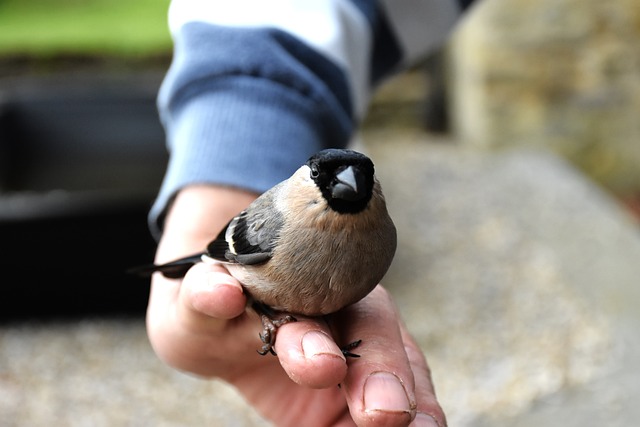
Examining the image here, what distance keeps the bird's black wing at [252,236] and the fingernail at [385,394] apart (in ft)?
1.04

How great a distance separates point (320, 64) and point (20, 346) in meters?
2.58

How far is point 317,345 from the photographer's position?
1.29 meters

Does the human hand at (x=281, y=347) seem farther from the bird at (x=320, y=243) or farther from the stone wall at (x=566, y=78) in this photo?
the stone wall at (x=566, y=78)

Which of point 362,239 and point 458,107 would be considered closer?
point 362,239

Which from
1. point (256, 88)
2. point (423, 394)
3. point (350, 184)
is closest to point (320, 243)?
point (350, 184)

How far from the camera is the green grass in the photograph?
6.66m

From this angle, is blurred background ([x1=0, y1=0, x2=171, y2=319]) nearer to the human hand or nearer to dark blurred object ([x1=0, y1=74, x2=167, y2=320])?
dark blurred object ([x1=0, y1=74, x2=167, y2=320])

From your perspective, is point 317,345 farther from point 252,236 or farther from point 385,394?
point 252,236

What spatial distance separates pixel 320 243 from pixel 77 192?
11.0ft

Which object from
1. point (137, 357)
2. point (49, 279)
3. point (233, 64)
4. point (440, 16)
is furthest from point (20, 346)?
point (440, 16)

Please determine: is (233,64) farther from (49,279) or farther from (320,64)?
(49,279)

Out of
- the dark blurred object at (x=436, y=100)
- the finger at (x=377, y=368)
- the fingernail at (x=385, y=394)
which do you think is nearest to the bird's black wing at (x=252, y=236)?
the finger at (x=377, y=368)

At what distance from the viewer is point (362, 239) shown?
1.37 metres

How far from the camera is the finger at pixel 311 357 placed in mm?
1261
